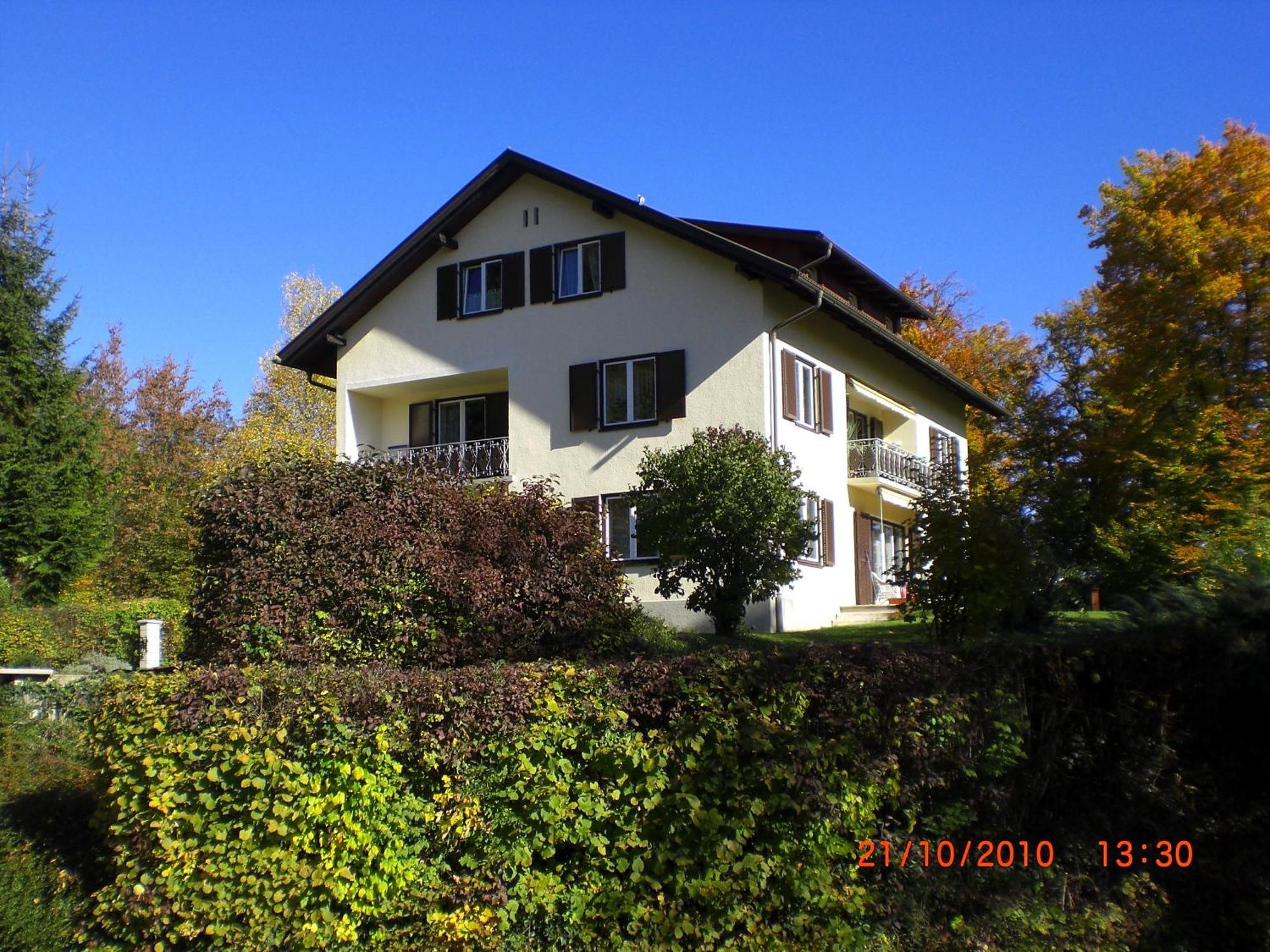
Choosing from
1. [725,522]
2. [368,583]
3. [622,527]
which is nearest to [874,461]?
[622,527]

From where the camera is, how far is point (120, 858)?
23.8 feet

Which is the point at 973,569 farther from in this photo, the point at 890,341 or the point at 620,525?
the point at 890,341

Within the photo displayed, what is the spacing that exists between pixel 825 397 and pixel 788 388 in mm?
2195

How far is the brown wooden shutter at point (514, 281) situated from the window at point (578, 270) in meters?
0.89

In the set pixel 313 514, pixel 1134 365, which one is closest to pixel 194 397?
pixel 1134 365

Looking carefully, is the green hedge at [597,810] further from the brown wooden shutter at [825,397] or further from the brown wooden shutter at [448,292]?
the brown wooden shutter at [448,292]

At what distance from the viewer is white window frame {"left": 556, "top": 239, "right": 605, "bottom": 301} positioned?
23953mm

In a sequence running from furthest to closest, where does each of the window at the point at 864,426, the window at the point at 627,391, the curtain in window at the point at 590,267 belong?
1. the window at the point at 864,426
2. the curtain in window at the point at 590,267
3. the window at the point at 627,391

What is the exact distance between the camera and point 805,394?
23.8 metres

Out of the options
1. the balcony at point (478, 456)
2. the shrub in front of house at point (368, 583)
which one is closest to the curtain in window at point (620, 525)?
the balcony at point (478, 456)

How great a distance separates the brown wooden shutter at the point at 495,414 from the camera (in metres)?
26.1

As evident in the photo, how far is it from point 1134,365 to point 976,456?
14152 mm

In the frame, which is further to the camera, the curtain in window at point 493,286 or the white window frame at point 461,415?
Answer: the white window frame at point 461,415
